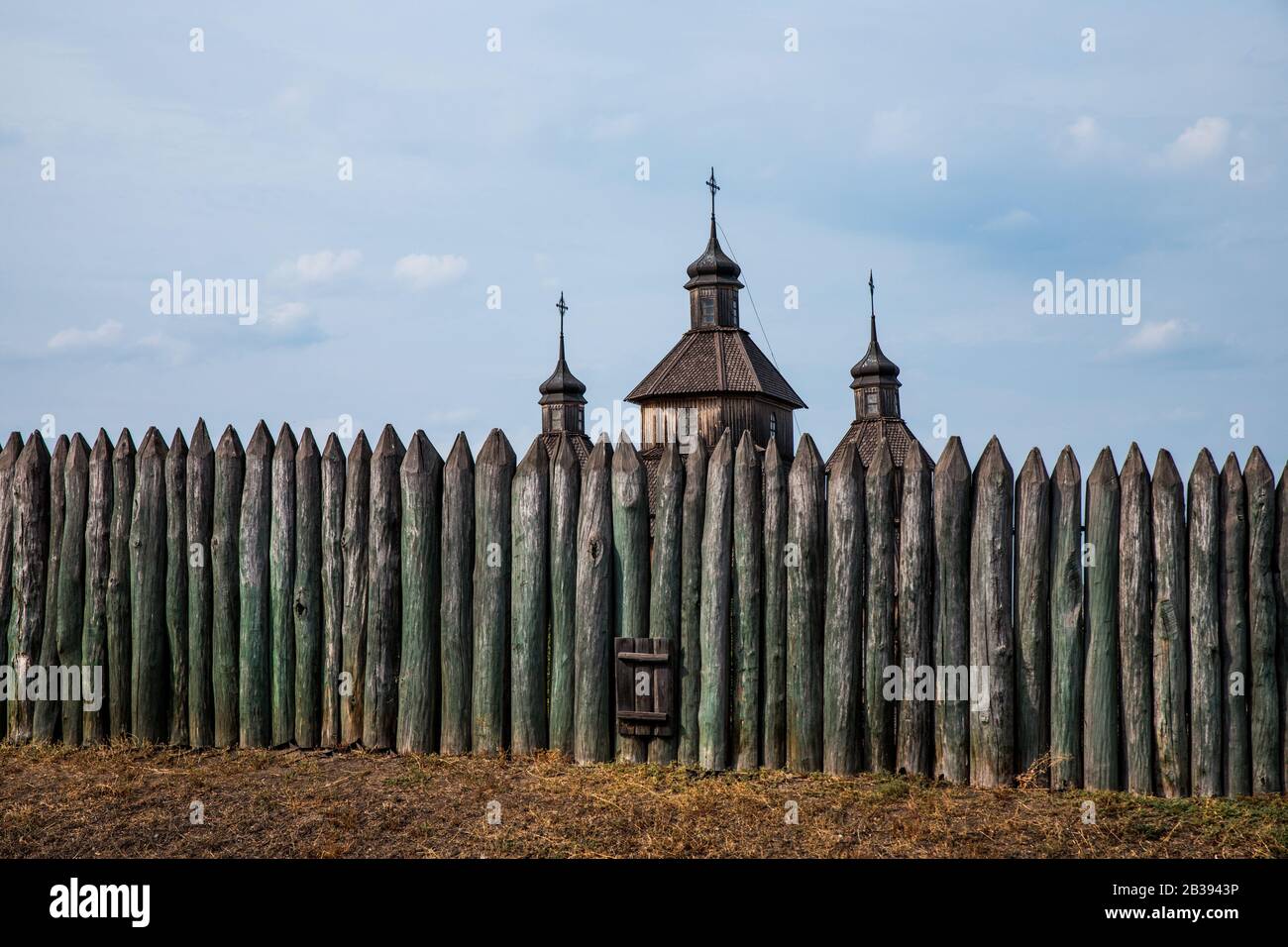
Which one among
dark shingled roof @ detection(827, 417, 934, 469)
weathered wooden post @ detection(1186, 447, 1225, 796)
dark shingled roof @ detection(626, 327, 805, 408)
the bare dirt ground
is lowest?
the bare dirt ground

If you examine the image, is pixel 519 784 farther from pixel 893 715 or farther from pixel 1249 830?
pixel 1249 830

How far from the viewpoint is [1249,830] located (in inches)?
290

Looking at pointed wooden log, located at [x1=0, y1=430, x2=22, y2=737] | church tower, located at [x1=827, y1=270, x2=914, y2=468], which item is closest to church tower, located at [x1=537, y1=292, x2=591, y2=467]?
church tower, located at [x1=827, y1=270, x2=914, y2=468]

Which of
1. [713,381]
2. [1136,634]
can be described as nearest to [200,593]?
[1136,634]

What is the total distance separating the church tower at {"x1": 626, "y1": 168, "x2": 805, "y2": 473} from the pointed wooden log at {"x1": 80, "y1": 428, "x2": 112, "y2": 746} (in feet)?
91.5

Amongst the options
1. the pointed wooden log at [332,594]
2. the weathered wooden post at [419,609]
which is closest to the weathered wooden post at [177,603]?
the pointed wooden log at [332,594]

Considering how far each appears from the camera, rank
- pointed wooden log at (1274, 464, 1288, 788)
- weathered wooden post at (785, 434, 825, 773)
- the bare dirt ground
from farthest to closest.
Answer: weathered wooden post at (785, 434, 825, 773) < pointed wooden log at (1274, 464, 1288, 788) < the bare dirt ground

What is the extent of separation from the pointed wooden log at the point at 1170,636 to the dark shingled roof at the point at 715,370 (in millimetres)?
30503

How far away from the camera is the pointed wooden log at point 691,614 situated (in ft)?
27.7

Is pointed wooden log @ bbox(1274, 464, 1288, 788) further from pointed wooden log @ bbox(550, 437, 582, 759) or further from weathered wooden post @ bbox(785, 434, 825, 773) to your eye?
pointed wooden log @ bbox(550, 437, 582, 759)

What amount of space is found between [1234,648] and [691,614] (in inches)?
148

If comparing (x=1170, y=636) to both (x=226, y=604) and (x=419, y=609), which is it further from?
(x=226, y=604)

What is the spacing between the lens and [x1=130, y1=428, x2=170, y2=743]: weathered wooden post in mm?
9516

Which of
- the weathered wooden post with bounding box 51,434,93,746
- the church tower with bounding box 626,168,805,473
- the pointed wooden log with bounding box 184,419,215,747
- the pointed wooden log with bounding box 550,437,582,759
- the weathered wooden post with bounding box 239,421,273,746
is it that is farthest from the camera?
the church tower with bounding box 626,168,805,473
